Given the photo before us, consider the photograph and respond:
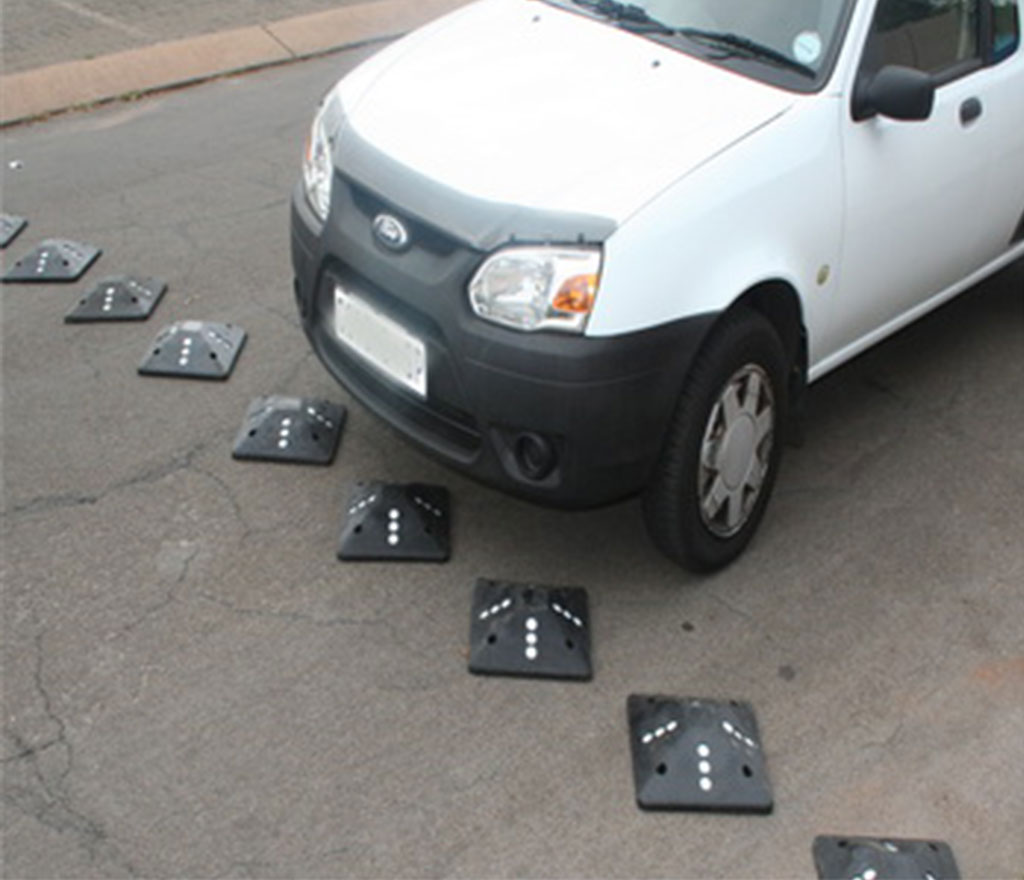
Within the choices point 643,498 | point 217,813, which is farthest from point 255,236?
point 217,813

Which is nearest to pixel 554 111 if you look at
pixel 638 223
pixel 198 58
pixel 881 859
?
pixel 638 223

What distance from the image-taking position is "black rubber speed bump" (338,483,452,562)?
3623 millimetres

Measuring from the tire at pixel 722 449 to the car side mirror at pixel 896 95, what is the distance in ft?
2.27

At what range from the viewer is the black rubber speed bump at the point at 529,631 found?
3266mm

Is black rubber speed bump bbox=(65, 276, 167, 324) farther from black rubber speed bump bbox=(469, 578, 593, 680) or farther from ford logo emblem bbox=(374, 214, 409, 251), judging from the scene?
black rubber speed bump bbox=(469, 578, 593, 680)

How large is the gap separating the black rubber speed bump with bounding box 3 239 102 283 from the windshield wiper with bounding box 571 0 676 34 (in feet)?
8.17

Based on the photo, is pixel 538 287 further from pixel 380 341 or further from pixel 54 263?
pixel 54 263

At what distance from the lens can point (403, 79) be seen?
3.65 metres

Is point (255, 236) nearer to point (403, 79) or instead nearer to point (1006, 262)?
point (403, 79)

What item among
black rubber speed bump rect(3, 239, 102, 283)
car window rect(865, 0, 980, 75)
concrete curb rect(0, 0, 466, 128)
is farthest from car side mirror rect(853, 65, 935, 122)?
concrete curb rect(0, 0, 466, 128)

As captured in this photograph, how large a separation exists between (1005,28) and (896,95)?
0.99 meters

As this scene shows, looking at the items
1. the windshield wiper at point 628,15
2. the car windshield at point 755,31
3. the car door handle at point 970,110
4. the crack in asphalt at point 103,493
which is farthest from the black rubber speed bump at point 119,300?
the car door handle at point 970,110

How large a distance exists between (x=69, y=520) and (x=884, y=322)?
2.66m

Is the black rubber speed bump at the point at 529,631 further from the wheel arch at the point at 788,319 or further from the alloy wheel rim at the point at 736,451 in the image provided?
the wheel arch at the point at 788,319
